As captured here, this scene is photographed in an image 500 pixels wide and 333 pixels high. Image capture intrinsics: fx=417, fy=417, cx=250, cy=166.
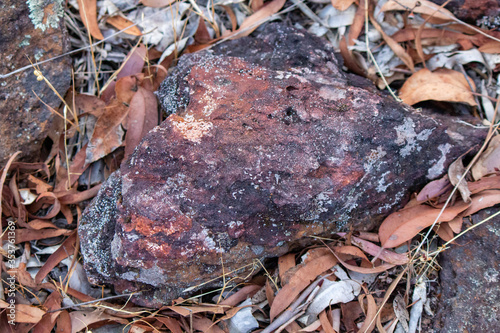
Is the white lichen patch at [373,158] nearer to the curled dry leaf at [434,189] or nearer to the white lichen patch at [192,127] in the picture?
the curled dry leaf at [434,189]

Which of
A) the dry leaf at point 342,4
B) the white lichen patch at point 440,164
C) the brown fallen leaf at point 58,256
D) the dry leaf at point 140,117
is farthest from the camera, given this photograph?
the dry leaf at point 342,4

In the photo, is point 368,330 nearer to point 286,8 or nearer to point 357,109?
point 357,109

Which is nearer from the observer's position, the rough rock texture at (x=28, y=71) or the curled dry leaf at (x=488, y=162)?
the curled dry leaf at (x=488, y=162)

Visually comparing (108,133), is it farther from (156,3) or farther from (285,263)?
(285,263)

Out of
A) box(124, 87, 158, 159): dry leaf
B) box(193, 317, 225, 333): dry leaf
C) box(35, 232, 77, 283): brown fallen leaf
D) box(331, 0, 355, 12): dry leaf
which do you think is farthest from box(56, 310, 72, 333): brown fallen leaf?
box(331, 0, 355, 12): dry leaf

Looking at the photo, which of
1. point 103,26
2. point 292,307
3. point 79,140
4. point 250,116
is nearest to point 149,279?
point 292,307

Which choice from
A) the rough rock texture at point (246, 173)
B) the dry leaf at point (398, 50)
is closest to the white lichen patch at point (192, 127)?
the rough rock texture at point (246, 173)
